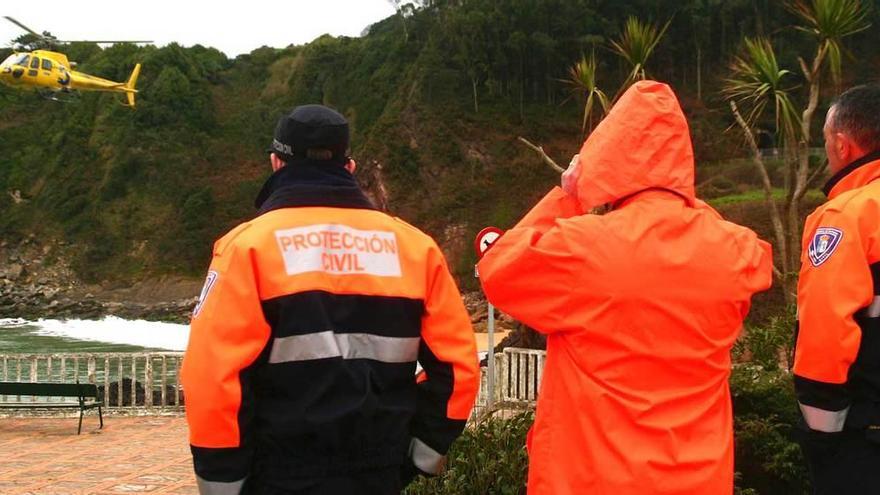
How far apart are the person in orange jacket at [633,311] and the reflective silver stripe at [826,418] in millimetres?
306

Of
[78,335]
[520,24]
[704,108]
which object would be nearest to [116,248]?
[78,335]

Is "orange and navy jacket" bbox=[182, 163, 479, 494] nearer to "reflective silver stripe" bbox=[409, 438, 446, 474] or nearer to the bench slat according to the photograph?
"reflective silver stripe" bbox=[409, 438, 446, 474]

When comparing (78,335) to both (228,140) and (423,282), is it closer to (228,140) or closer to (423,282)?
(228,140)

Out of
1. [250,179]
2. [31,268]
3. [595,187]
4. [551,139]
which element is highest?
[595,187]

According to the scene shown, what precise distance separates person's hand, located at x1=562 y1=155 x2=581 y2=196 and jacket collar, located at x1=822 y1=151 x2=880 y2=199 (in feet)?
2.96

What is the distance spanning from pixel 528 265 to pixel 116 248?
226 ft

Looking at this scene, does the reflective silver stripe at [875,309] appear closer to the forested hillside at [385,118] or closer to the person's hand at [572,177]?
the person's hand at [572,177]

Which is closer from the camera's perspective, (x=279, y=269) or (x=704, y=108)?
(x=279, y=269)

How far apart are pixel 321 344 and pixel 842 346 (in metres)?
1.43

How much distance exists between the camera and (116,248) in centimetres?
6638

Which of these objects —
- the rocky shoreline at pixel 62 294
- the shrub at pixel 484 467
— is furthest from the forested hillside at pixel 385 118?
the shrub at pixel 484 467

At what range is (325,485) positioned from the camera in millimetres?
→ 2184

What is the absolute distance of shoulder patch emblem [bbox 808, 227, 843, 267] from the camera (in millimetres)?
2492

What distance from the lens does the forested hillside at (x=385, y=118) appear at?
4853cm
